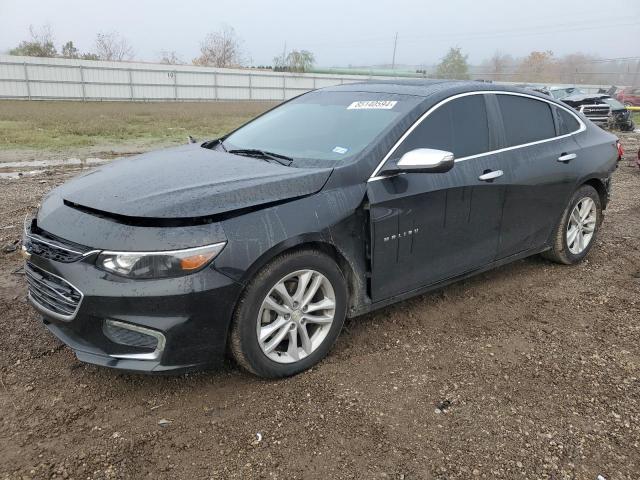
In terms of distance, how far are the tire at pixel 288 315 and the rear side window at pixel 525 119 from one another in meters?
1.99

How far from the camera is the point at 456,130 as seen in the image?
12.5ft

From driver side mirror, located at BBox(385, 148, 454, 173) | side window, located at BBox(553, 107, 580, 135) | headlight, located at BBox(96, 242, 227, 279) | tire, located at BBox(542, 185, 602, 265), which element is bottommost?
tire, located at BBox(542, 185, 602, 265)

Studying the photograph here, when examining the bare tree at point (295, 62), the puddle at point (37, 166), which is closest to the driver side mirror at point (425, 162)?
the puddle at point (37, 166)

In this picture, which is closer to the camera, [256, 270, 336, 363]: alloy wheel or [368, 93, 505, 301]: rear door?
[256, 270, 336, 363]: alloy wheel

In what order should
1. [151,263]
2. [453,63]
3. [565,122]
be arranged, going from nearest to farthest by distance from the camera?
[151,263], [565,122], [453,63]

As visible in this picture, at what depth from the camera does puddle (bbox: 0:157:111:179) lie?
30.5 ft

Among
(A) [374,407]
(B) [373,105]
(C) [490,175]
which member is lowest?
(A) [374,407]

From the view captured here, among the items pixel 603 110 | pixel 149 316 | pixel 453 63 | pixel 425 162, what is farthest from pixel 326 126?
pixel 453 63

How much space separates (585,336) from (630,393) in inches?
27.6

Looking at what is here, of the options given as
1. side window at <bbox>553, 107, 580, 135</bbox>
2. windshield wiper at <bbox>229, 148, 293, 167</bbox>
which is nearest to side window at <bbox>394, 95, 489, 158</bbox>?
windshield wiper at <bbox>229, 148, 293, 167</bbox>

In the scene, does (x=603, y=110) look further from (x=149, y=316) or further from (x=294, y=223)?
(x=149, y=316)

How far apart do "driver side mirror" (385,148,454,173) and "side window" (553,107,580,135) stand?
2018 millimetres

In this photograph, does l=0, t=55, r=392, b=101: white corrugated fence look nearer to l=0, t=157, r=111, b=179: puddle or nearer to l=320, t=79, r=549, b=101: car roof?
l=0, t=157, r=111, b=179: puddle

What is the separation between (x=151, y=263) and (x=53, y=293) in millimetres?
633
